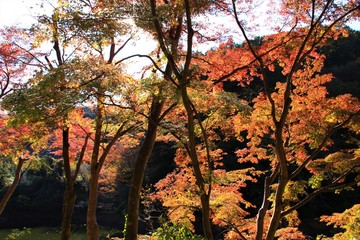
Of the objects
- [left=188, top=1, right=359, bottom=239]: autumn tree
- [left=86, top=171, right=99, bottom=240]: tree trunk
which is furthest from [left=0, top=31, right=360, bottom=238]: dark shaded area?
[left=188, top=1, right=359, bottom=239]: autumn tree

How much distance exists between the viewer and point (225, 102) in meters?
4.41

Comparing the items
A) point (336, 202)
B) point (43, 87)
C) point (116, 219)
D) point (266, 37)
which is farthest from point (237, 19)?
point (116, 219)

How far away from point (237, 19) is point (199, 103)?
133 cm

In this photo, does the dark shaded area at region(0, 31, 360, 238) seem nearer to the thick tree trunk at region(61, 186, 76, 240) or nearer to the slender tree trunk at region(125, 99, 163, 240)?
the thick tree trunk at region(61, 186, 76, 240)

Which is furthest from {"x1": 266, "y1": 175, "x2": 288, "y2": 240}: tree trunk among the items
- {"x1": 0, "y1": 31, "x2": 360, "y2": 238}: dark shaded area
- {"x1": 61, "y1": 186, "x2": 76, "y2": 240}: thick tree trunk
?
{"x1": 0, "y1": 31, "x2": 360, "y2": 238}: dark shaded area

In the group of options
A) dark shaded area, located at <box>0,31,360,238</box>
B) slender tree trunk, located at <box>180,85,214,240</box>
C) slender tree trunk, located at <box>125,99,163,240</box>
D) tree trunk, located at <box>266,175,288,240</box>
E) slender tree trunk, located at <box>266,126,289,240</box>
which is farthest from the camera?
dark shaded area, located at <box>0,31,360,238</box>

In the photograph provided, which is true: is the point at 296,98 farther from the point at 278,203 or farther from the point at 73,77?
the point at 73,77

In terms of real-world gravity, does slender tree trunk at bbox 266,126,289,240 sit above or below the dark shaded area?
below

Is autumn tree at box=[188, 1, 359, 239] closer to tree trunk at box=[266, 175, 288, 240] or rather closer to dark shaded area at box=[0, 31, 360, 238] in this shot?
tree trunk at box=[266, 175, 288, 240]

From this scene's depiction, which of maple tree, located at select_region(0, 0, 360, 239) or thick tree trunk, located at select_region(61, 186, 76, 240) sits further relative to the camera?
thick tree trunk, located at select_region(61, 186, 76, 240)

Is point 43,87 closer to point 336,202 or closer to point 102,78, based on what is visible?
point 102,78

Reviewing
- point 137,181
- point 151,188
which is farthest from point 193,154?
point 151,188

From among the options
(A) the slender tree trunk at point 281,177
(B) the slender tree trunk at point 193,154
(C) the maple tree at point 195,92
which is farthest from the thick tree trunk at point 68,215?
(A) the slender tree trunk at point 281,177

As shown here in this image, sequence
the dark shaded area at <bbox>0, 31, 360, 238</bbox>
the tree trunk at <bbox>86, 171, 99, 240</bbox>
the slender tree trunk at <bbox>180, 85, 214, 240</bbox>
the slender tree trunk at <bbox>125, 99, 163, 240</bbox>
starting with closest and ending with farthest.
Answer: the slender tree trunk at <bbox>180, 85, 214, 240</bbox> < the slender tree trunk at <bbox>125, 99, 163, 240</bbox> < the tree trunk at <bbox>86, 171, 99, 240</bbox> < the dark shaded area at <bbox>0, 31, 360, 238</bbox>
